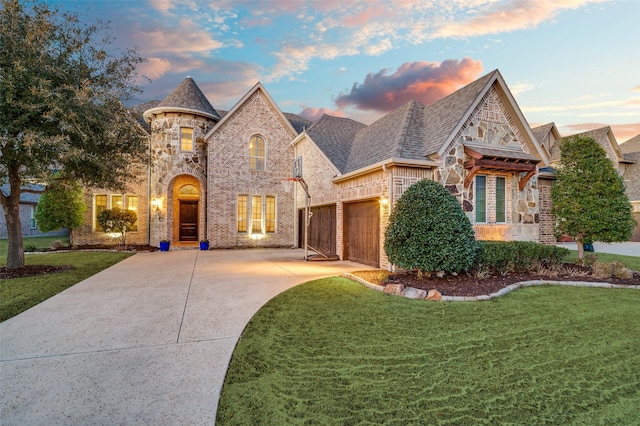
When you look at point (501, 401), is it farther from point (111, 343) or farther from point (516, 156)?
point (516, 156)

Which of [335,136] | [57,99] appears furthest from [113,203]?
[335,136]

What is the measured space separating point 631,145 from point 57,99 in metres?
43.6

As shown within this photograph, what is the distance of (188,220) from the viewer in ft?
67.4

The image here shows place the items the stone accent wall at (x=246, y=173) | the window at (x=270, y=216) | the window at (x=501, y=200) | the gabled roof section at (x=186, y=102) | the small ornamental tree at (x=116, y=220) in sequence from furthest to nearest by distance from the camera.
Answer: the window at (x=270, y=216) → the stone accent wall at (x=246, y=173) → the gabled roof section at (x=186, y=102) → the small ornamental tree at (x=116, y=220) → the window at (x=501, y=200)

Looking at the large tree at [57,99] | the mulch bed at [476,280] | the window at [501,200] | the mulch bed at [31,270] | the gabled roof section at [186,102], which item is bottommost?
the mulch bed at [31,270]

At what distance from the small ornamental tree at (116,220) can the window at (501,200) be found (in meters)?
18.1

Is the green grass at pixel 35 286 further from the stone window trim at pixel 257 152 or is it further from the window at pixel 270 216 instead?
the stone window trim at pixel 257 152

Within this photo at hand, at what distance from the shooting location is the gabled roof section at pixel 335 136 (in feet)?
45.9

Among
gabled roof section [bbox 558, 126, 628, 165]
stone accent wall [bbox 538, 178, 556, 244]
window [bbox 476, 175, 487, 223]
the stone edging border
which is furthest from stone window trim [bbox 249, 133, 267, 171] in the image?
gabled roof section [bbox 558, 126, 628, 165]

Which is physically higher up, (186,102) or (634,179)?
(186,102)

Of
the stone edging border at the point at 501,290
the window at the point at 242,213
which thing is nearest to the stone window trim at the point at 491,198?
the stone edging border at the point at 501,290

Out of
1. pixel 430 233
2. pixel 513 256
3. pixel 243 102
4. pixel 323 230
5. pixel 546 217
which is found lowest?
pixel 513 256

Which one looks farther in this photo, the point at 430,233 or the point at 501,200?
the point at 501,200

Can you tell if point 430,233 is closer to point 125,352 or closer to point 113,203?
point 125,352
